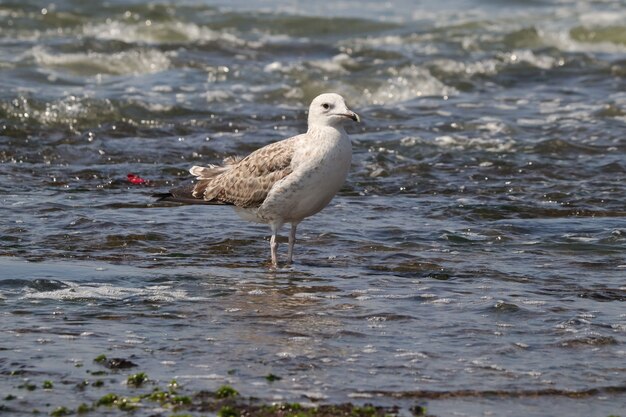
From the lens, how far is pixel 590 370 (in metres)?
5.80

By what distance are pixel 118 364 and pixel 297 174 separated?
2747 mm

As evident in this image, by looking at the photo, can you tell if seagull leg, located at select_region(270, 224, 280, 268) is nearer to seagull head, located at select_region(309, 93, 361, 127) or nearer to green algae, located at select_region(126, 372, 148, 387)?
seagull head, located at select_region(309, 93, 361, 127)

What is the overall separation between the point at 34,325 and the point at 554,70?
1292 centimetres

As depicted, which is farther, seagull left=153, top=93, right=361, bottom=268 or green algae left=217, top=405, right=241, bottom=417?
seagull left=153, top=93, right=361, bottom=268

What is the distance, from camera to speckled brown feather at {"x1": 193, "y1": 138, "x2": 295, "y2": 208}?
8312 millimetres

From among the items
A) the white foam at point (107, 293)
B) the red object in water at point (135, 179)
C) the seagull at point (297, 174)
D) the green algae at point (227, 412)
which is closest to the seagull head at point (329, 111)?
the seagull at point (297, 174)

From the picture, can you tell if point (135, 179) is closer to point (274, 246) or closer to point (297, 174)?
point (274, 246)

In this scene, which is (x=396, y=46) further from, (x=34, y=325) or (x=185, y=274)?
(x=34, y=325)

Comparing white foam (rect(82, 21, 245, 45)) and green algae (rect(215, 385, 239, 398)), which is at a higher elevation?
white foam (rect(82, 21, 245, 45))

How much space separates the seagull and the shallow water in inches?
14.6

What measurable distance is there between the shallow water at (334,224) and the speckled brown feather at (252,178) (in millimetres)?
386

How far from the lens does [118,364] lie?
5680 millimetres

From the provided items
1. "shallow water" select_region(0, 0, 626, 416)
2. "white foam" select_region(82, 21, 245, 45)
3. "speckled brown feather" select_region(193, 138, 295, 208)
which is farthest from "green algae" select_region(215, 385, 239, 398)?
"white foam" select_region(82, 21, 245, 45)

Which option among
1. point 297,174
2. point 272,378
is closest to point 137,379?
point 272,378
